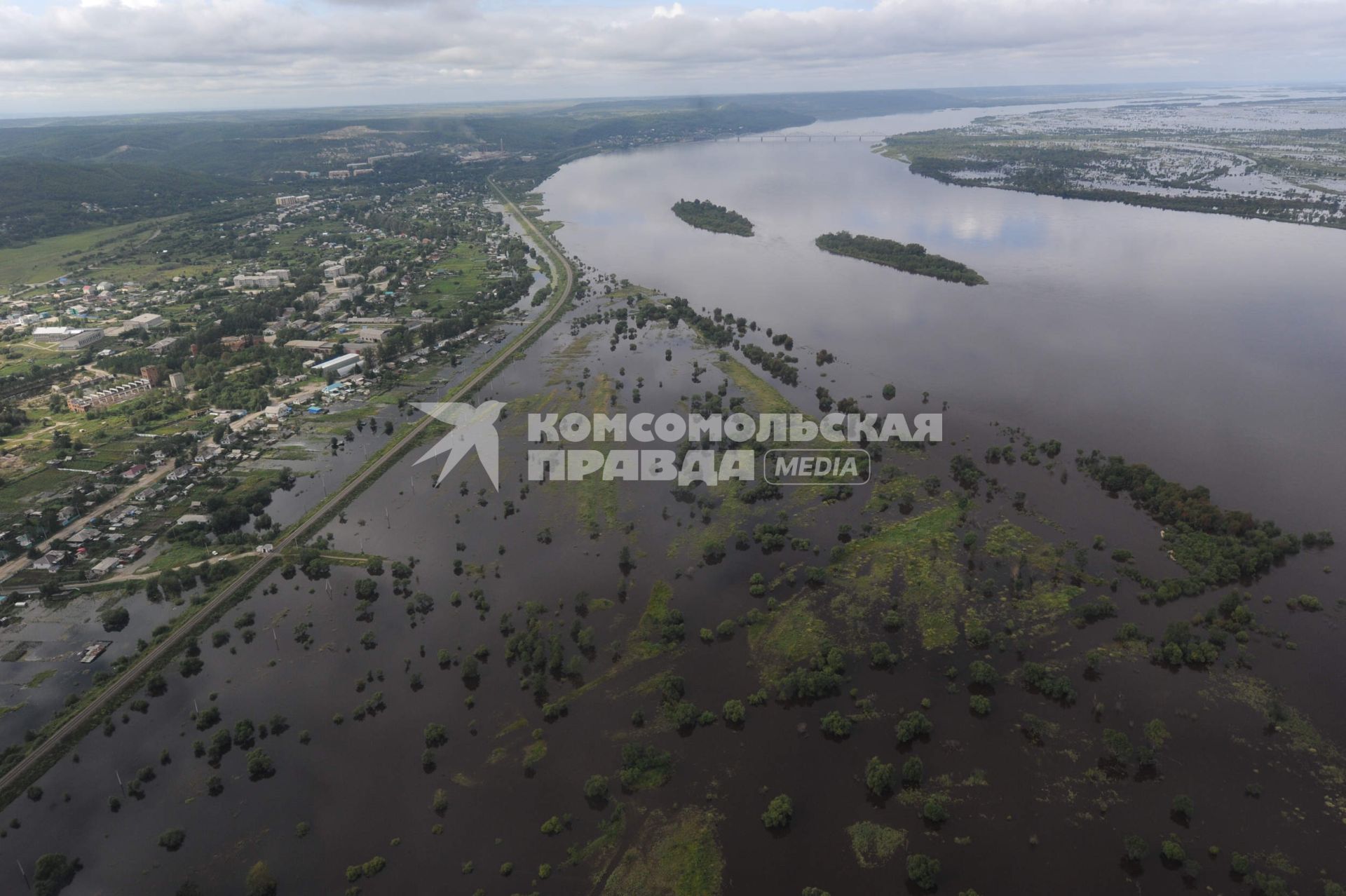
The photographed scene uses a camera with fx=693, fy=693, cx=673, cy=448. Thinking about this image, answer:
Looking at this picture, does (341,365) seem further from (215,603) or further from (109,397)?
(215,603)

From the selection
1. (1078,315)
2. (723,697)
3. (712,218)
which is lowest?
(723,697)

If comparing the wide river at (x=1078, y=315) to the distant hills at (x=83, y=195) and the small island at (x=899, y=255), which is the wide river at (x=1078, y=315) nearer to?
the small island at (x=899, y=255)

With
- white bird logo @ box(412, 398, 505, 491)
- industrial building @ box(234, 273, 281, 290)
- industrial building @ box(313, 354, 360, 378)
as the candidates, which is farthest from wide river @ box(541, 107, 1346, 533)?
industrial building @ box(234, 273, 281, 290)

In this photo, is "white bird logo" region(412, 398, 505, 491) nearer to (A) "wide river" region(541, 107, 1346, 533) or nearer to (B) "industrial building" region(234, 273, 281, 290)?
(A) "wide river" region(541, 107, 1346, 533)

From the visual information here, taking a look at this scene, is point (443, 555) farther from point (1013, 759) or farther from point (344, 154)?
point (344, 154)

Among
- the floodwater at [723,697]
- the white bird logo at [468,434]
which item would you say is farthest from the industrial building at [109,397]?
the white bird logo at [468,434]

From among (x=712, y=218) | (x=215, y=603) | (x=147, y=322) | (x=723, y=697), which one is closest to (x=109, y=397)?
(x=147, y=322)
